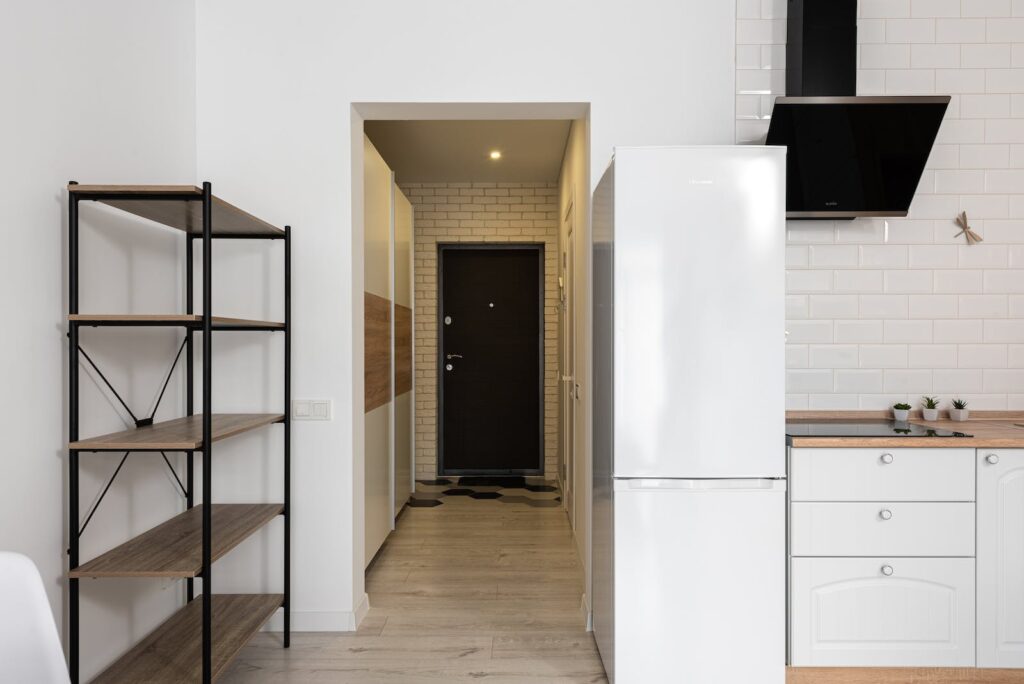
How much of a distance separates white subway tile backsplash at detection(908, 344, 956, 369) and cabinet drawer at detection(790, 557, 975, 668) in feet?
2.84

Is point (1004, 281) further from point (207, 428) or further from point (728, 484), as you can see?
point (207, 428)

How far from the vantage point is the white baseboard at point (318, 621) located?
2793 millimetres

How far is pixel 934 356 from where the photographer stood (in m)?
2.74

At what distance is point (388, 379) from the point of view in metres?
4.00

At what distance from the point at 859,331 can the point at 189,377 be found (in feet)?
9.10

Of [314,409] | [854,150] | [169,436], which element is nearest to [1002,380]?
[854,150]

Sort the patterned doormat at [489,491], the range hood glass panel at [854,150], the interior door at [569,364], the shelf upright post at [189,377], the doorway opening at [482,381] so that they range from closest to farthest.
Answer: the range hood glass panel at [854,150] < the shelf upright post at [189,377] < the doorway opening at [482,381] < the interior door at [569,364] < the patterned doormat at [489,491]

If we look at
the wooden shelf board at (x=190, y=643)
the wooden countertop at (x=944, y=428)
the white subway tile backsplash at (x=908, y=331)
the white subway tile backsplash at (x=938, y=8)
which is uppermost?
the white subway tile backsplash at (x=938, y=8)

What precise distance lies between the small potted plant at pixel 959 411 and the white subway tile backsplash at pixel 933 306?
37 centimetres

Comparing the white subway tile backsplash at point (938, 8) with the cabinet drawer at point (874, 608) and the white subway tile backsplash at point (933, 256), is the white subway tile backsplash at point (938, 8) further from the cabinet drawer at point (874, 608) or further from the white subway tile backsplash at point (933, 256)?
the cabinet drawer at point (874, 608)

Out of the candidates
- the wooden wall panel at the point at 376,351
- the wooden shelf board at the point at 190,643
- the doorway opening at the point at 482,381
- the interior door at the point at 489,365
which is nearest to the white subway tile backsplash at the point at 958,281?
the doorway opening at the point at 482,381

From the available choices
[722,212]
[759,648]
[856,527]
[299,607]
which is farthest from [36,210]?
[856,527]

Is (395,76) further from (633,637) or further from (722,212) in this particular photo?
(633,637)

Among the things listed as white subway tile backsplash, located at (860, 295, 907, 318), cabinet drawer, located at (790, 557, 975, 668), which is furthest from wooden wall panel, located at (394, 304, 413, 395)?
cabinet drawer, located at (790, 557, 975, 668)
